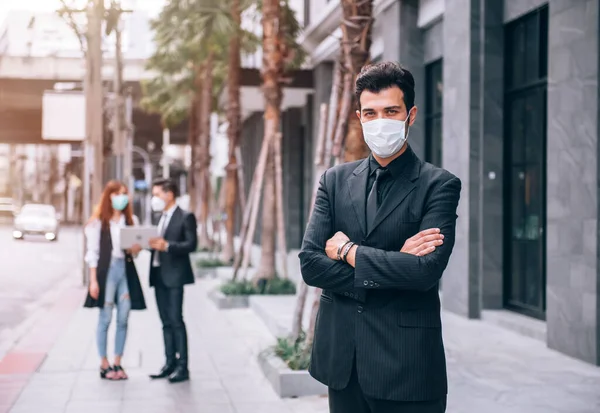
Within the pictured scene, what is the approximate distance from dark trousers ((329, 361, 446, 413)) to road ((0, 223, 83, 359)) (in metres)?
8.04

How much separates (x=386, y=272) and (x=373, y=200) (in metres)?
0.27

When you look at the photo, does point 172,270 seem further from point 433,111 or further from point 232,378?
Answer: point 433,111

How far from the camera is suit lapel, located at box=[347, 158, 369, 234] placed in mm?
3290

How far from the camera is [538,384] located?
7906mm

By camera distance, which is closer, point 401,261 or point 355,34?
point 401,261

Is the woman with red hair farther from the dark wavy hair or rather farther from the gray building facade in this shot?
the dark wavy hair

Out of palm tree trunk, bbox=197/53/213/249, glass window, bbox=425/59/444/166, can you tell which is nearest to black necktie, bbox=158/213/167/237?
glass window, bbox=425/59/444/166

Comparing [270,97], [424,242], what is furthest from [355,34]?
[270,97]

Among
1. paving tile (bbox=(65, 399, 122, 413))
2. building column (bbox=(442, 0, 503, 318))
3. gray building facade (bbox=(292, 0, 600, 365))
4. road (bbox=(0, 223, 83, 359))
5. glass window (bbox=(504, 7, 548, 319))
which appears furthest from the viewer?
road (bbox=(0, 223, 83, 359))

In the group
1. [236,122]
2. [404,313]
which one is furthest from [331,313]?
[236,122]

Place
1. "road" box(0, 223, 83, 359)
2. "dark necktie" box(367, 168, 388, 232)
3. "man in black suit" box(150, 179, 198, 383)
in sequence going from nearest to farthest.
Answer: "dark necktie" box(367, 168, 388, 232), "man in black suit" box(150, 179, 198, 383), "road" box(0, 223, 83, 359)

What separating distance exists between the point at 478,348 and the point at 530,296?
1982 millimetres

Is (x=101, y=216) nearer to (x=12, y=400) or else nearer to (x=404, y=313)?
(x=12, y=400)

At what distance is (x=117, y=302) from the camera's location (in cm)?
891
